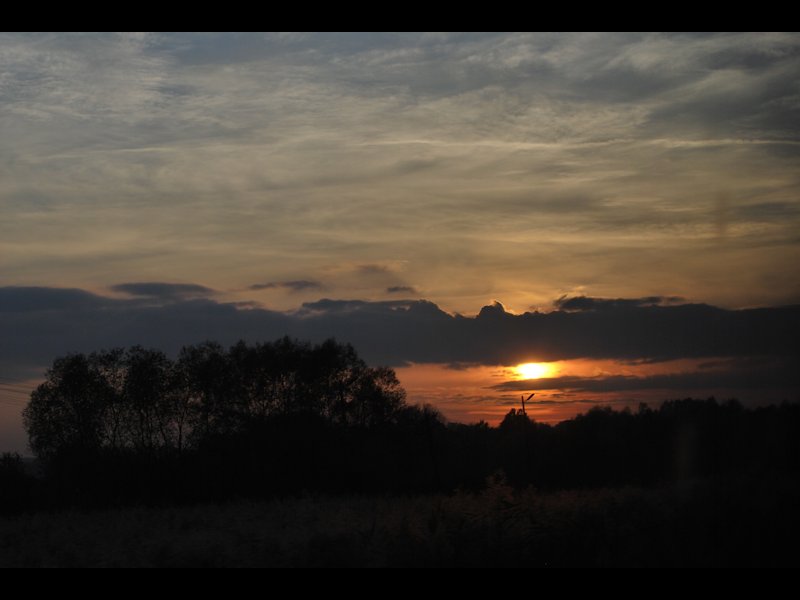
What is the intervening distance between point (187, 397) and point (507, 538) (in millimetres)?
40579

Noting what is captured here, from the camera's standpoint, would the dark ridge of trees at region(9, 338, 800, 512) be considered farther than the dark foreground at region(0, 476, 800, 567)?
Yes

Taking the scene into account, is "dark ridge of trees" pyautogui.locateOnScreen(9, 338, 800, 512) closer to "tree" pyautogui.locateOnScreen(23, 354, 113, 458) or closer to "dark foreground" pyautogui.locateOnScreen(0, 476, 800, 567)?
"tree" pyautogui.locateOnScreen(23, 354, 113, 458)

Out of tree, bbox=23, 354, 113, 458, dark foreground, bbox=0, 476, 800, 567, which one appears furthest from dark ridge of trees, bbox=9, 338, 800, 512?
dark foreground, bbox=0, 476, 800, 567

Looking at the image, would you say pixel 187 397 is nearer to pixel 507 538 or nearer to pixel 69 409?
pixel 69 409

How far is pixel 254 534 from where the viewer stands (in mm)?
20672

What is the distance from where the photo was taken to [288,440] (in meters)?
51.6

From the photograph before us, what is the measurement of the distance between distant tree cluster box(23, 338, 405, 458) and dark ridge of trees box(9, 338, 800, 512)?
0.28 feet

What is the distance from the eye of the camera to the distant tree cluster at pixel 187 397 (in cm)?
5241

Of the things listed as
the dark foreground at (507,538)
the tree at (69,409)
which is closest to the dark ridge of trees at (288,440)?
the tree at (69,409)

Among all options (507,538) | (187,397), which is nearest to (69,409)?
(187,397)

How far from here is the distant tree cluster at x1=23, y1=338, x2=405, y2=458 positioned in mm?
52406

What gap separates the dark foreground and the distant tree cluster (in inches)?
1206
